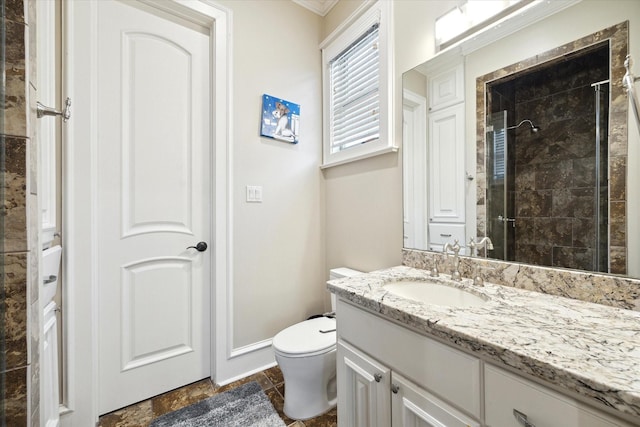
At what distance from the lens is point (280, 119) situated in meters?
1.87

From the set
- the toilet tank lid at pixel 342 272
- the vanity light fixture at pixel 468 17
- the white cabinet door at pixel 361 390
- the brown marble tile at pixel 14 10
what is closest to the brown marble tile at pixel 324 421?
the white cabinet door at pixel 361 390

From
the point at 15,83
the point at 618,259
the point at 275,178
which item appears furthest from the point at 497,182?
the point at 15,83

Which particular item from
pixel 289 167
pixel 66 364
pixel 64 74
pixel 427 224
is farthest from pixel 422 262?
pixel 64 74

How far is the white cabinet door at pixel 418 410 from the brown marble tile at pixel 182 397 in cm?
122

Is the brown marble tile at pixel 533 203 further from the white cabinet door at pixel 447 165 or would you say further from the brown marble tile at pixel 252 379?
the brown marble tile at pixel 252 379

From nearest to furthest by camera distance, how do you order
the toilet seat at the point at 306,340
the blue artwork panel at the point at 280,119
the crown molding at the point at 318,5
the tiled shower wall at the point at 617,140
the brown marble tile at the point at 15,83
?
the brown marble tile at the point at 15,83
the tiled shower wall at the point at 617,140
the toilet seat at the point at 306,340
the blue artwork panel at the point at 280,119
the crown molding at the point at 318,5

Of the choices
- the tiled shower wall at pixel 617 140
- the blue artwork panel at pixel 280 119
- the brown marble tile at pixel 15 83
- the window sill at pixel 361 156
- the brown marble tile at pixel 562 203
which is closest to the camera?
the brown marble tile at pixel 15 83

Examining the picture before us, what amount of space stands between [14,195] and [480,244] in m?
1.52

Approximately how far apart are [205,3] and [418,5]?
1256 millimetres

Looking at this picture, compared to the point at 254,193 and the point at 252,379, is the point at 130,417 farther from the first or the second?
the point at 254,193

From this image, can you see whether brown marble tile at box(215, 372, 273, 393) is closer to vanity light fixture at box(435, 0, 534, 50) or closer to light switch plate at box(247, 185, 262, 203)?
light switch plate at box(247, 185, 262, 203)

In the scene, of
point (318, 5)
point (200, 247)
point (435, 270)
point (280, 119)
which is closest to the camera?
point (435, 270)

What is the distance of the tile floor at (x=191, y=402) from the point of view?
4.40 ft

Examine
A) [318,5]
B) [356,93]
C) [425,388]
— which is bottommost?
[425,388]
